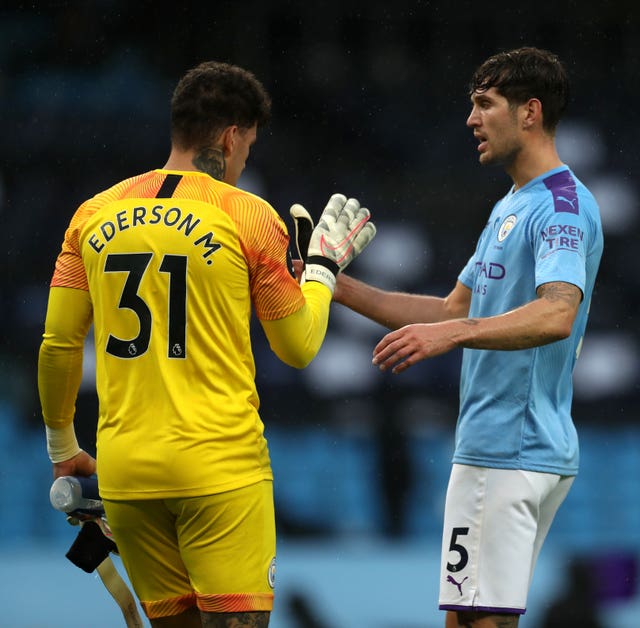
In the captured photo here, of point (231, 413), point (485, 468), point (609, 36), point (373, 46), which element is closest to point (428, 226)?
point (373, 46)

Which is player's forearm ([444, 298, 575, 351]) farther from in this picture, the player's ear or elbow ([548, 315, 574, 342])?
the player's ear

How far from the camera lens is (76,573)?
17.4 ft

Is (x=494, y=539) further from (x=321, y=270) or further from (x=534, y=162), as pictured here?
(x=534, y=162)

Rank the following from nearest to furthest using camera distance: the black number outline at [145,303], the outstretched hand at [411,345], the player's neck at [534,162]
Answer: the black number outline at [145,303] → the outstretched hand at [411,345] → the player's neck at [534,162]

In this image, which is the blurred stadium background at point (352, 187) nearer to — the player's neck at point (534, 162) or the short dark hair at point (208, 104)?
the player's neck at point (534, 162)

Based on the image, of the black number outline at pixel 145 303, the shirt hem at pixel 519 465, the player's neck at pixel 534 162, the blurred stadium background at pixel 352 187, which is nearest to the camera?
the black number outline at pixel 145 303

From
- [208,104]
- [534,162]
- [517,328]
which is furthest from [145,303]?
[534,162]

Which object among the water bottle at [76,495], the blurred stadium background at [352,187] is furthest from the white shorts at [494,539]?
the blurred stadium background at [352,187]

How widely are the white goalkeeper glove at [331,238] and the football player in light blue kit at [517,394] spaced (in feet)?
Answer: 0.91

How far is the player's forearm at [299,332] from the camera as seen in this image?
7.91 ft

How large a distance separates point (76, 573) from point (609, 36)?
4.46 m

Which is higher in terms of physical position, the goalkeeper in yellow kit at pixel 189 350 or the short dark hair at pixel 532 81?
the short dark hair at pixel 532 81

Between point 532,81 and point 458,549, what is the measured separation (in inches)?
46.8

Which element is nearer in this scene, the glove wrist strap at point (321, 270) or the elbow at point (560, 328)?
the elbow at point (560, 328)
